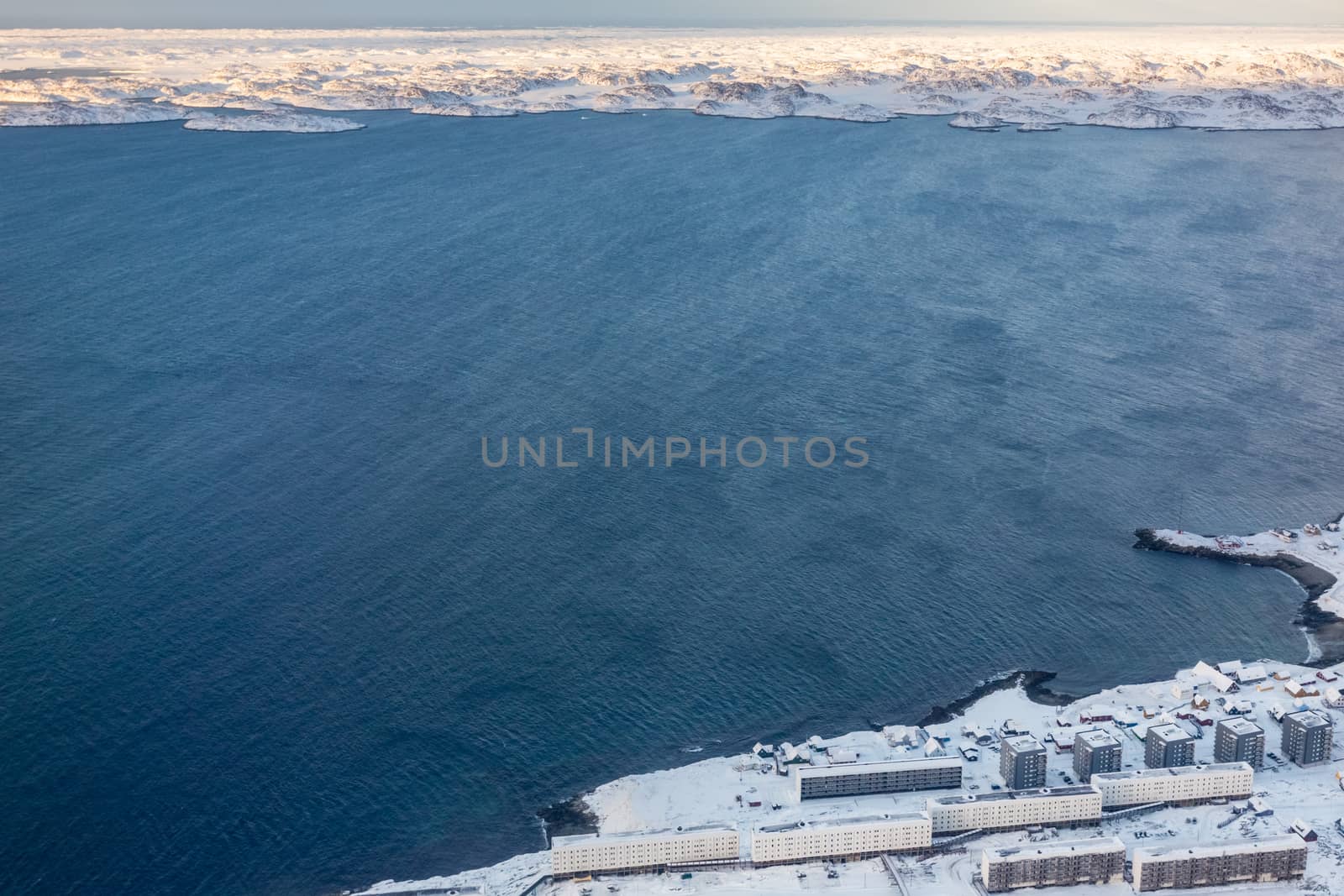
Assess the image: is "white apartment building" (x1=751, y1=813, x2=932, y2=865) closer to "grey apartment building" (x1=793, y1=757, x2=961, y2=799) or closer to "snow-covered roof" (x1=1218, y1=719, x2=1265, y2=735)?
"grey apartment building" (x1=793, y1=757, x2=961, y2=799)

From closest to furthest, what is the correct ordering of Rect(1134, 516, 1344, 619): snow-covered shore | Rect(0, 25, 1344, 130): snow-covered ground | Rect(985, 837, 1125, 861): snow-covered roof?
Rect(985, 837, 1125, 861): snow-covered roof, Rect(1134, 516, 1344, 619): snow-covered shore, Rect(0, 25, 1344, 130): snow-covered ground

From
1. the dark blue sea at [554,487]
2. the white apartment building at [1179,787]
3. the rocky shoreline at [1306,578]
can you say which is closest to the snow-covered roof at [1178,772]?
the white apartment building at [1179,787]

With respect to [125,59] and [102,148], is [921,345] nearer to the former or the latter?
[102,148]

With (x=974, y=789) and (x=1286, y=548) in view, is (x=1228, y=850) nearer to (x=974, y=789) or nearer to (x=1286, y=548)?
(x=974, y=789)

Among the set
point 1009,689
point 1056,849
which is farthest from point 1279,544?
point 1056,849

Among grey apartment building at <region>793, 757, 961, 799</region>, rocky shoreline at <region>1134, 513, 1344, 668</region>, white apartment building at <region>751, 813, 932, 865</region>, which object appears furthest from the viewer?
rocky shoreline at <region>1134, 513, 1344, 668</region>

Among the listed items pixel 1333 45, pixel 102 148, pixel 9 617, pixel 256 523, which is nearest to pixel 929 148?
pixel 102 148

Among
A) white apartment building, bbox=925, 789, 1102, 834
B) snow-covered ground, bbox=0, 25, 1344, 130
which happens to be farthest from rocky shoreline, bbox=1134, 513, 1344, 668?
snow-covered ground, bbox=0, 25, 1344, 130

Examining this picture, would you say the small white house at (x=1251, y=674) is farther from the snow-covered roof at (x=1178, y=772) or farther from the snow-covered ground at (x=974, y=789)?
the snow-covered roof at (x=1178, y=772)
